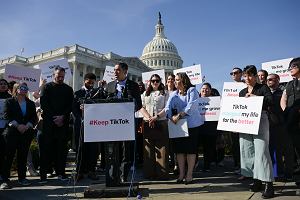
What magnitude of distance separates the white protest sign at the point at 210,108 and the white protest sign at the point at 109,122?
366 cm

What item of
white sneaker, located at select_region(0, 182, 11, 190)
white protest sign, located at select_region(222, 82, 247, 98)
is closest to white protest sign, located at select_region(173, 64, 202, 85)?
white protest sign, located at select_region(222, 82, 247, 98)

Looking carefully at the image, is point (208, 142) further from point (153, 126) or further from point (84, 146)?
point (84, 146)

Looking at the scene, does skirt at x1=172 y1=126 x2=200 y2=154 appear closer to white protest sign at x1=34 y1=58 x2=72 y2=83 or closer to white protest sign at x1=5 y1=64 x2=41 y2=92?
white protest sign at x1=34 y1=58 x2=72 y2=83

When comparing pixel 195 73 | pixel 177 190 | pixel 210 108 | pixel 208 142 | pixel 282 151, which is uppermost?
pixel 195 73

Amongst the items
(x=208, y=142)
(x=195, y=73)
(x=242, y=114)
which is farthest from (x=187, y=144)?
(x=195, y=73)

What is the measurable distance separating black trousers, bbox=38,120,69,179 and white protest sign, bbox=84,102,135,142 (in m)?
2.21

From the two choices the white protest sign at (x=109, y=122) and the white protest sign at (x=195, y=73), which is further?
the white protest sign at (x=195, y=73)

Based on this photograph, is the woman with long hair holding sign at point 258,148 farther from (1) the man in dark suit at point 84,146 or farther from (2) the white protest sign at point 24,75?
(2) the white protest sign at point 24,75

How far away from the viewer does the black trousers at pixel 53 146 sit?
240 inches

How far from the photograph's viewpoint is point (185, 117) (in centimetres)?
561

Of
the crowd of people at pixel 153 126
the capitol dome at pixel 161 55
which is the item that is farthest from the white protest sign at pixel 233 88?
the capitol dome at pixel 161 55

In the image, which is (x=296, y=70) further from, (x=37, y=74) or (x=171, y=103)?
(x=37, y=74)

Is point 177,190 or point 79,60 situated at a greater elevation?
point 79,60

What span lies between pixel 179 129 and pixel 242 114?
1.18 metres
